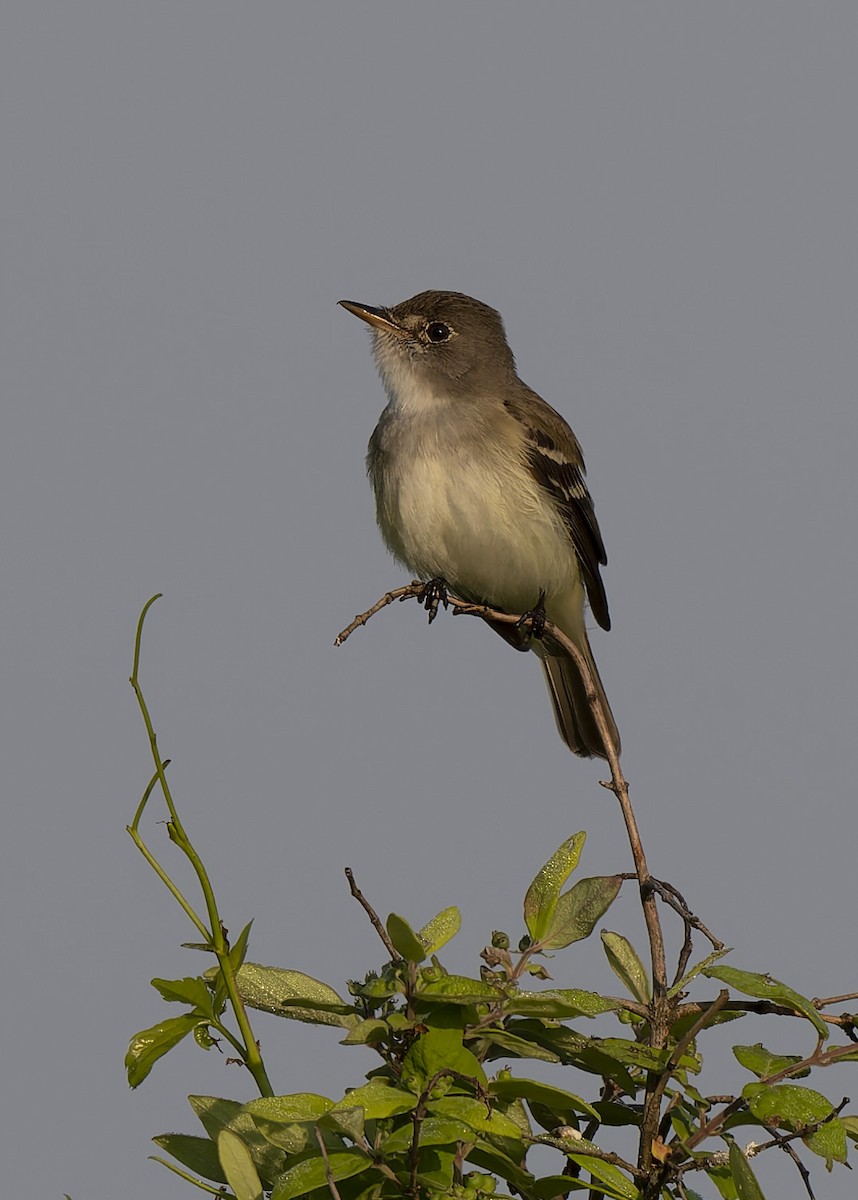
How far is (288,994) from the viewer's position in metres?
1.83

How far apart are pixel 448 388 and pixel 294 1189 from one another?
155 inches

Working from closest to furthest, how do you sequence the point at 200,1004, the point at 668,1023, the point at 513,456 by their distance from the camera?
the point at 200,1004
the point at 668,1023
the point at 513,456

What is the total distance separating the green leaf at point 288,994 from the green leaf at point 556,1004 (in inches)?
8.7

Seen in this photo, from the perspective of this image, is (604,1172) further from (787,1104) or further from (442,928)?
(442,928)

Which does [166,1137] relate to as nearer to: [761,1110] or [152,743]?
[152,743]

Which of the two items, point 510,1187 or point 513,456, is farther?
point 513,456

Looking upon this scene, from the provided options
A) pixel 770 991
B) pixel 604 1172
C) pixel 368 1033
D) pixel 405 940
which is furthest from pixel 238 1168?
pixel 770 991

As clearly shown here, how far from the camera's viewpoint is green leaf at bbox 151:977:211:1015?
1.75m

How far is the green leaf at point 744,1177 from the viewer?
166 centimetres

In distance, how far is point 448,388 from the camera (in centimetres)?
523

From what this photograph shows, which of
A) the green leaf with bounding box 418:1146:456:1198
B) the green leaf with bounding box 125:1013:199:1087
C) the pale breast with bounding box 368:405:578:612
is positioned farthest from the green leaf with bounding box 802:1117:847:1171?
the pale breast with bounding box 368:405:578:612

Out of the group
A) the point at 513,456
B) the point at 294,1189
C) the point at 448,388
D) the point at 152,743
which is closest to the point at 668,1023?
the point at 294,1189

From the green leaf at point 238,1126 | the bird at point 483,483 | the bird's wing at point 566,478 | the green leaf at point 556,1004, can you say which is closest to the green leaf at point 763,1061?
the green leaf at point 556,1004

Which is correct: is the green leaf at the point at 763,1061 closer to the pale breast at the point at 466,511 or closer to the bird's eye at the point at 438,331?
the pale breast at the point at 466,511
